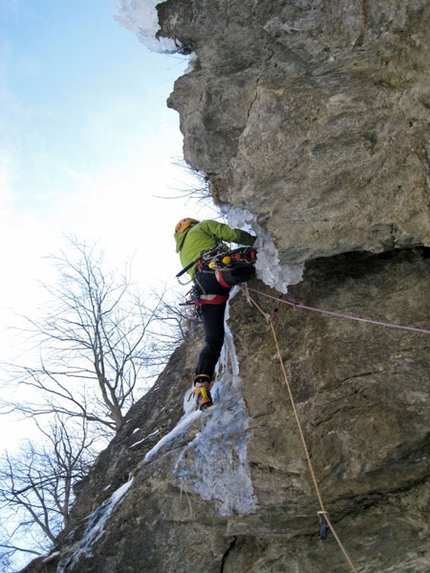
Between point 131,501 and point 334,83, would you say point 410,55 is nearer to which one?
point 334,83

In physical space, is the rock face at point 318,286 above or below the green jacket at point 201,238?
below

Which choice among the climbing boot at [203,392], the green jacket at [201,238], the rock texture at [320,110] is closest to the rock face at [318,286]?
the rock texture at [320,110]

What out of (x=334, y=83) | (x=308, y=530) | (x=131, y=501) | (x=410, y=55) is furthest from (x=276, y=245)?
→ (x=131, y=501)

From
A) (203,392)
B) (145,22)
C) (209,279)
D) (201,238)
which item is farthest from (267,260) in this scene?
(145,22)

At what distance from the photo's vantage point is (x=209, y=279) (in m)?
4.30

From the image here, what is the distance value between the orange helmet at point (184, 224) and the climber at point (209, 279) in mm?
98

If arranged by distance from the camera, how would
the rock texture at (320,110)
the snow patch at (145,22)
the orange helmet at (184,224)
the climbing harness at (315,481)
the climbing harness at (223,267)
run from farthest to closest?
1. the orange helmet at (184,224)
2. the climbing harness at (223,267)
3. the snow patch at (145,22)
4. the climbing harness at (315,481)
5. the rock texture at (320,110)

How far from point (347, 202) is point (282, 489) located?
209 cm

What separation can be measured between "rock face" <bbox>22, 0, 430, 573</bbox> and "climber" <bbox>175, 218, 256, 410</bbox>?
8.6 inches

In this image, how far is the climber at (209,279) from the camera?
4258 mm

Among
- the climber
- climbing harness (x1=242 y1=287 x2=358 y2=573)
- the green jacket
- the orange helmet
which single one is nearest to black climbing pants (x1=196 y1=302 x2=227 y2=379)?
the climber

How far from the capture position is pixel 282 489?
3475mm

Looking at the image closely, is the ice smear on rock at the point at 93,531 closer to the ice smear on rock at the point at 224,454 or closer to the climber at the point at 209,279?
the ice smear on rock at the point at 224,454

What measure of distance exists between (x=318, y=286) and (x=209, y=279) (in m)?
0.98
